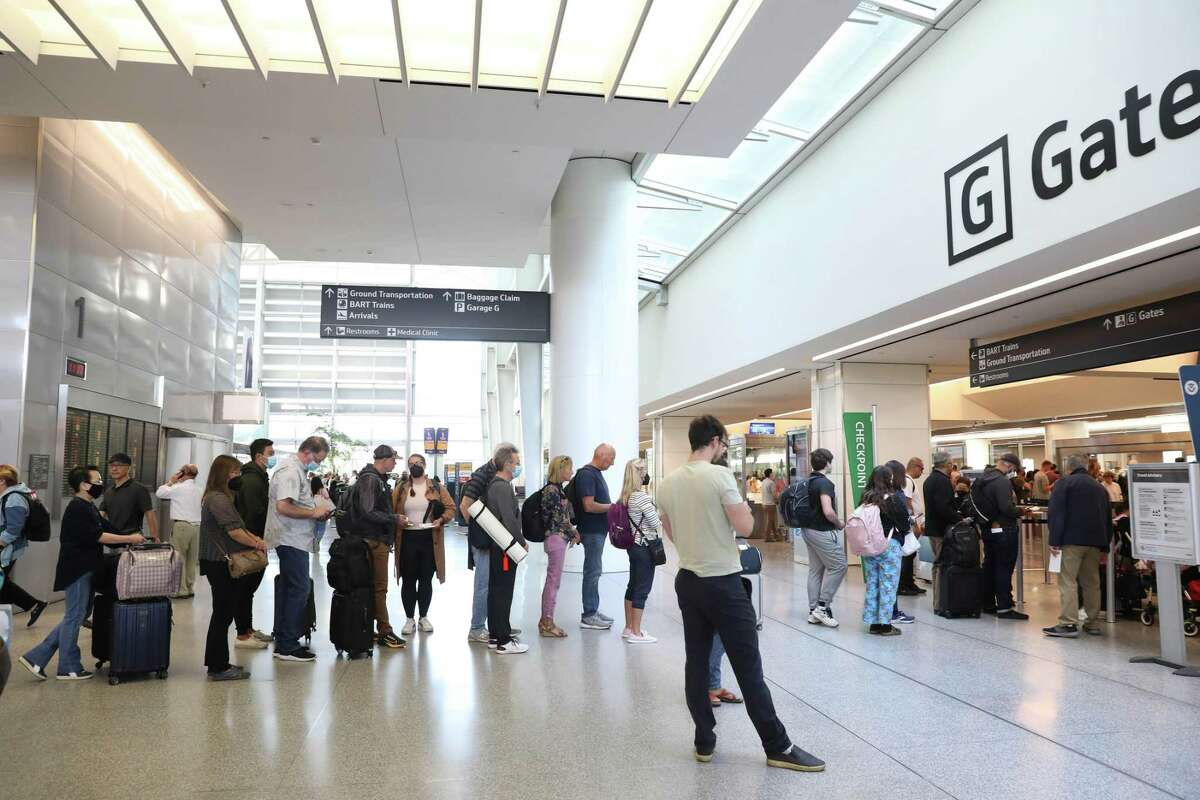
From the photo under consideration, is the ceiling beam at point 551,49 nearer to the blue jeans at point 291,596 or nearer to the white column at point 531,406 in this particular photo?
the blue jeans at point 291,596

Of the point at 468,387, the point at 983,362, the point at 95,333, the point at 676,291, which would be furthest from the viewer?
the point at 468,387

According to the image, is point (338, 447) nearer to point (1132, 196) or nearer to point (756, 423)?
point (756, 423)

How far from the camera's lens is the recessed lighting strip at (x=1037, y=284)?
6590 millimetres

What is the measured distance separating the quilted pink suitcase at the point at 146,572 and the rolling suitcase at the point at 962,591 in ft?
22.3

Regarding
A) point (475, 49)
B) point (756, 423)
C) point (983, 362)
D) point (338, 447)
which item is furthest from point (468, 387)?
point (475, 49)

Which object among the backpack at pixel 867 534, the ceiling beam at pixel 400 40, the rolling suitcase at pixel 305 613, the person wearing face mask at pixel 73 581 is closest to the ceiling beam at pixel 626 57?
the ceiling beam at pixel 400 40

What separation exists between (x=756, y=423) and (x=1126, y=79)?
19.6 m

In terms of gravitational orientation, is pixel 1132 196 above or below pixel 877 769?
above

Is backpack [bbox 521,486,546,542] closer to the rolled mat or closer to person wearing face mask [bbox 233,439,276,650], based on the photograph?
the rolled mat

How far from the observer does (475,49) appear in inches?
252

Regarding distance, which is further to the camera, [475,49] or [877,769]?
[475,49]

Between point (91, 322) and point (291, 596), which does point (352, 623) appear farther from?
point (91, 322)

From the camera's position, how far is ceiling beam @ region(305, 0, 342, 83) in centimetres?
584

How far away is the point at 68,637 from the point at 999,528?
7941mm
